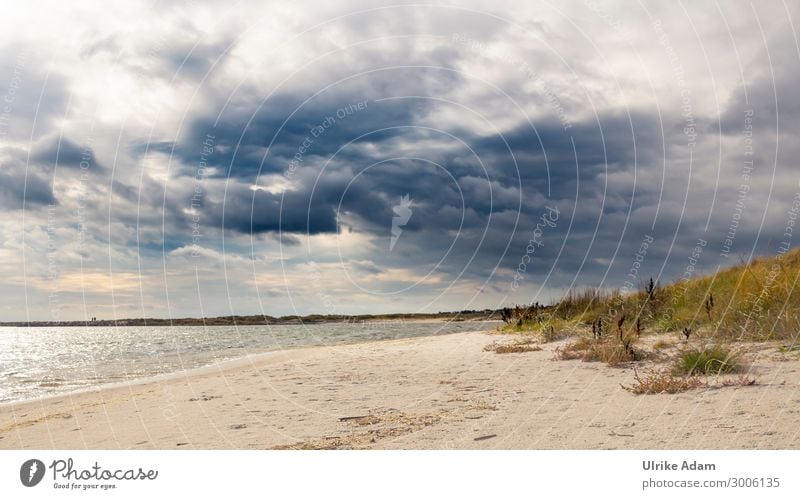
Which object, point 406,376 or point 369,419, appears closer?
point 369,419

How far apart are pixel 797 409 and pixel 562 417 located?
8.16 ft

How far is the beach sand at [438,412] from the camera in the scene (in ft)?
20.4

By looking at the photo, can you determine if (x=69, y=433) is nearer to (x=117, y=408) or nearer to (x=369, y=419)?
(x=117, y=408)

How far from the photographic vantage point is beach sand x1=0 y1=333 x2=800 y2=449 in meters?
6.21

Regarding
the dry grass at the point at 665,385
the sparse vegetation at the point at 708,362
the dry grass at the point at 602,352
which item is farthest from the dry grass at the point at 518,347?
the dry grass at the point at 665,385

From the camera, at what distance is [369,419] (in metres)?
7.73

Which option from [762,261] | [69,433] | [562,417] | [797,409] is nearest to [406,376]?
[562,417]

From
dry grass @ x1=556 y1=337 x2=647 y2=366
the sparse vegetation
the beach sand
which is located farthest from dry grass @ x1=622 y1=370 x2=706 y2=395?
dry grass @ x1=556 y1=337 x2=647 y2=366
